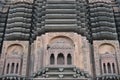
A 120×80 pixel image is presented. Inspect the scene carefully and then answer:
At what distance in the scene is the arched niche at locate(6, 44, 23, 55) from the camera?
17.1 m

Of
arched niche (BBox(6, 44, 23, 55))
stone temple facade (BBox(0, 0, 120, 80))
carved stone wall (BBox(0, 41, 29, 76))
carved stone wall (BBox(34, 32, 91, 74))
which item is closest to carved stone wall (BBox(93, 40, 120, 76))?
stone temple facade (BBox(0, 0, 120, 80))

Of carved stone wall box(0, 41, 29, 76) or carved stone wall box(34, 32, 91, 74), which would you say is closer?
carved stone wall box(34, 32, 91, 74)

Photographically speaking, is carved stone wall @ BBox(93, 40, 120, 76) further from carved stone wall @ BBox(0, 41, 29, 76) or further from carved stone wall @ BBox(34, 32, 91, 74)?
carved stone wall @ BBox(0, 41, 29, 76)

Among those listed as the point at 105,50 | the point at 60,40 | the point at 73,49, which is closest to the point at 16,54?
the point at 60,40

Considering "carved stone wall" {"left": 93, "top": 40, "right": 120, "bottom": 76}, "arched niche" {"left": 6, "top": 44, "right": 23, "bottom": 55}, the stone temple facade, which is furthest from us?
"arched niche" {"left": 6, "top": 44, "right": 23, "bottom": 55}

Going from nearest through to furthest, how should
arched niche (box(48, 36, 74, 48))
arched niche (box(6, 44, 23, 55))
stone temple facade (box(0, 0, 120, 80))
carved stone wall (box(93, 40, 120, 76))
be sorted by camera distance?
stone temple facade (box(0, 0, 120, 80)) < arched niche (box(48, 36, 74, 48)) < carved stone wall (box(93, 40, 120, 76)) < arched niche (box(6, 44, 23, 55))

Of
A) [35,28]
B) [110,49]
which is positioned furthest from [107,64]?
[35,28]

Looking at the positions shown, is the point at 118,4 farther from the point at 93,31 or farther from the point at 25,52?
the point at 25,52

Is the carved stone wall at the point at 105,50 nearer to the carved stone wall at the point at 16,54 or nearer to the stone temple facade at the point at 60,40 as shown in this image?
the stone temple facade at the point at 60,40

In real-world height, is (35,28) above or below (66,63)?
above

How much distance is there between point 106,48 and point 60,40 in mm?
3018

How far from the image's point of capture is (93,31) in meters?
18.2

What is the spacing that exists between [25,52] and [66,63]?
2.92m

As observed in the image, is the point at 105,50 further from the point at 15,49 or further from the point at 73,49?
the point at 15,49
